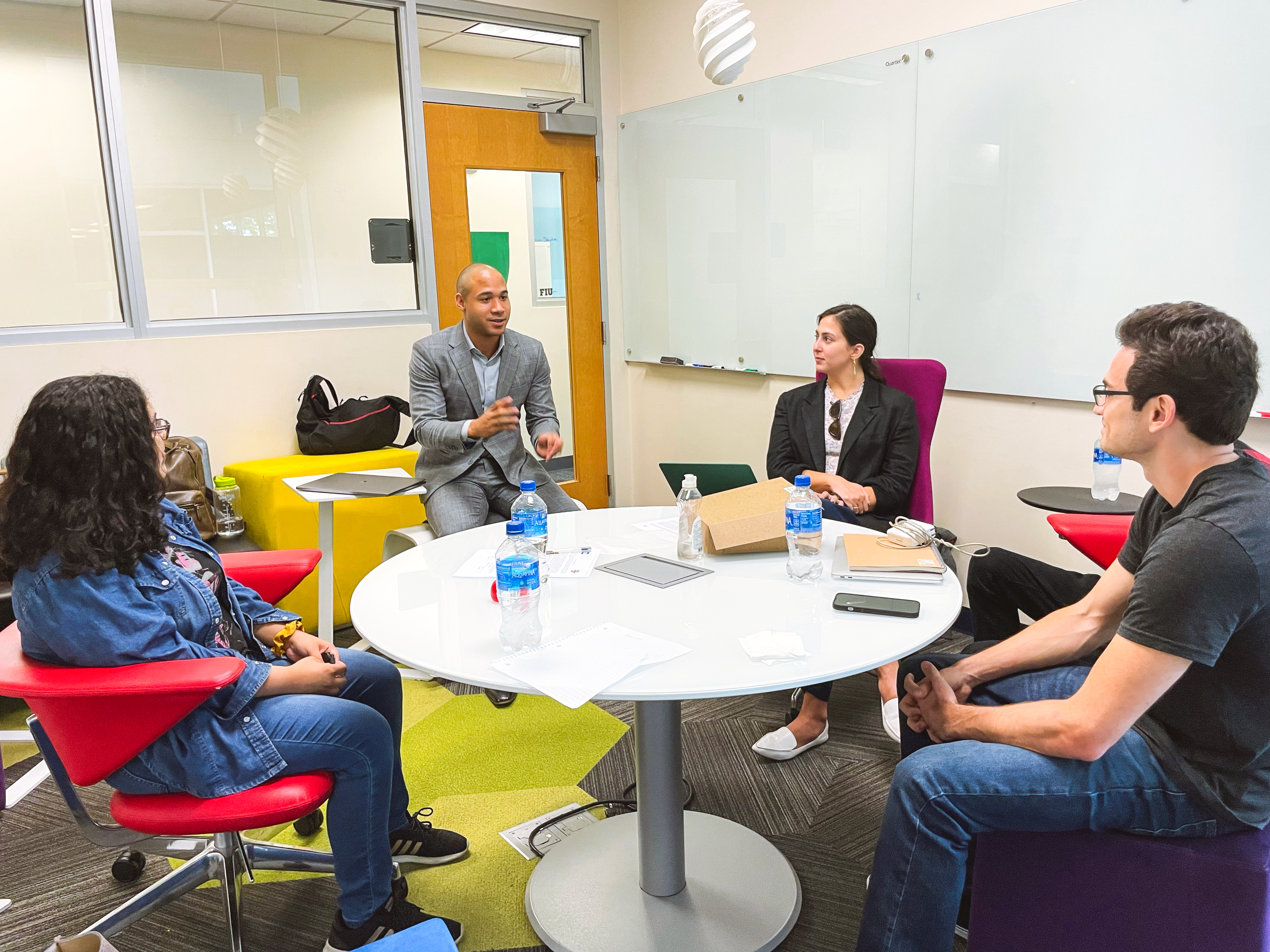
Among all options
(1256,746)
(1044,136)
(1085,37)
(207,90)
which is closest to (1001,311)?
(1044,136)

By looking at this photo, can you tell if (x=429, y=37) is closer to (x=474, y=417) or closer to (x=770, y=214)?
(x=770, y=214)

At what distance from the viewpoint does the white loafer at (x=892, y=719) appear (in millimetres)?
2670

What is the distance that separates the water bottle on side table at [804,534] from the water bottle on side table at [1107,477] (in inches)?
49.0

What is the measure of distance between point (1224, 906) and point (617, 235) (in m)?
4.34

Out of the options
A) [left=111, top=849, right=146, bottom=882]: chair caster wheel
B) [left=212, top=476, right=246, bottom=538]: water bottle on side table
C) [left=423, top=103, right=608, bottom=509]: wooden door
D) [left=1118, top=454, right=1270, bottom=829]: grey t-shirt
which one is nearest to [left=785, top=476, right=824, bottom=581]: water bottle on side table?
[left=1118, top=454, right=1270, bottom=829]: grey t-shirt

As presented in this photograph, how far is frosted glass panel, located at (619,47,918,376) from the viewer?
3.55 meters

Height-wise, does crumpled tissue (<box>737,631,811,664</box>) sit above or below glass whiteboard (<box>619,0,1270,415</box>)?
below

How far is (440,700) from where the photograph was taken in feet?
10.1

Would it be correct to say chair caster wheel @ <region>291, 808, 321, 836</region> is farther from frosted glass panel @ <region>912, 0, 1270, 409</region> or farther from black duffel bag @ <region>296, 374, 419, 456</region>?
frosted glass panel @ <region>912, 0, 1270, 409</region>

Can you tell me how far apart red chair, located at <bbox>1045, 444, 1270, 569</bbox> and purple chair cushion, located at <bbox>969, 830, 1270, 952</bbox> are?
108 cm

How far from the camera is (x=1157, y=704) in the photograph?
142 centimetres

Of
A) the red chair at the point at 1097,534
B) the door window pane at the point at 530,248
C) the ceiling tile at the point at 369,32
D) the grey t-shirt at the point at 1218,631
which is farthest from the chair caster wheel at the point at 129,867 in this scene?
the ceiling tile at the point at 369,32

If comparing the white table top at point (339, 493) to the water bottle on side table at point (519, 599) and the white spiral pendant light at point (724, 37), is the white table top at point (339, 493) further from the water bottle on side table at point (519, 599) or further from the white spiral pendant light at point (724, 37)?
the white spiral pendant light at point (724, 37)

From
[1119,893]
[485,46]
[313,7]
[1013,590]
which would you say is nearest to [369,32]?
[313,7]
